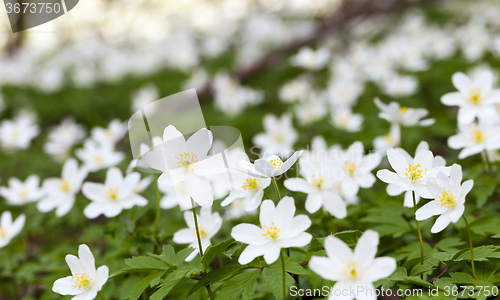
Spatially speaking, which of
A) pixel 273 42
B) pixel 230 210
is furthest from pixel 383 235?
pixel 273 42

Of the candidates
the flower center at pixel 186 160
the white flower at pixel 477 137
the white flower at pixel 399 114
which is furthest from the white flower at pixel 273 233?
the white flower at pixel 477 137

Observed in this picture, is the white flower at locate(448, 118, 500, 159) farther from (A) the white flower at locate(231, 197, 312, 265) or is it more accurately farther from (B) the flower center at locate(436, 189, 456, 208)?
(A) the white flower at locate(231, 197, 312, 265)

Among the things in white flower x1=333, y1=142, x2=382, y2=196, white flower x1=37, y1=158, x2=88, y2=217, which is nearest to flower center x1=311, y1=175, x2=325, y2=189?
white flower x1=333, y1=142, x2=382, y2=196

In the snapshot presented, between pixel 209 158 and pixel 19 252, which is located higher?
pixel 209 158

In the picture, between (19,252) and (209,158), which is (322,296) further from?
(19,252)

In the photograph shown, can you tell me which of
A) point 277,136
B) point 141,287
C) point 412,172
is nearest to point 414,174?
point 412,172

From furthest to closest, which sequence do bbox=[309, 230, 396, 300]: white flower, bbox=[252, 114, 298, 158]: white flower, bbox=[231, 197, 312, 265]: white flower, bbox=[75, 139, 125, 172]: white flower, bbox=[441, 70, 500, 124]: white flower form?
bbox=[252, 114, 298, 158]: white flower
bbox=[75, 139, 125, 172]: white flower
bbox=[441, 70, 500, 124]: white flower
bbox=[231, 197, 312, 265]: white flower
bbox=[309, 230, 396, 300]: white flower
